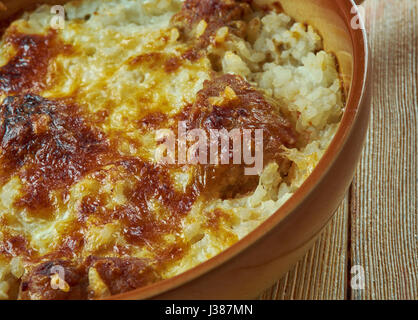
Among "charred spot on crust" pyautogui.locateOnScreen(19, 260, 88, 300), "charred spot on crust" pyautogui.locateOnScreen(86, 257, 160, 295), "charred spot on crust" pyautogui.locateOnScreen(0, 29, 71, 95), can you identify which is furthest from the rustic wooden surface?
"charred spot on crust" pyautogui.locateOnScreen(0, 29, 71, 95)

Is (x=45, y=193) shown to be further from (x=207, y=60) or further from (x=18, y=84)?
(x=207, y=60)

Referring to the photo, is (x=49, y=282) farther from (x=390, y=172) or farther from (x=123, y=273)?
(x=390, y=172)

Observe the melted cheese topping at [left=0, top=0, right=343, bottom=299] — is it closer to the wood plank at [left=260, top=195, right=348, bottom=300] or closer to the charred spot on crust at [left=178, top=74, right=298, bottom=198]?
the charred spot on crust at [left=178, top=74, right=298, bottom=198]

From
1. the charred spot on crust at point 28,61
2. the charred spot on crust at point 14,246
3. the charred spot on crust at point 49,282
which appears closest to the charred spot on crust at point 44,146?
the charred spot on crust at point 14,246

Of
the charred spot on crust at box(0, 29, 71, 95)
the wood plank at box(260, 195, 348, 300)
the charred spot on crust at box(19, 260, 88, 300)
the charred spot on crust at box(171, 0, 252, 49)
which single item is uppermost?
the charred spot on crust at box(171, 0, 252, 49)

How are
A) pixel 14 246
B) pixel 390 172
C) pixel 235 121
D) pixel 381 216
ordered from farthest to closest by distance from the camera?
pixel 390 172 < pixel 381 216 < pixel 235 121 < pixel 14 246

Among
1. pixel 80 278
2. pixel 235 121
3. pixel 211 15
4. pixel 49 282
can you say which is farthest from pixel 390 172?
pixel 49 282

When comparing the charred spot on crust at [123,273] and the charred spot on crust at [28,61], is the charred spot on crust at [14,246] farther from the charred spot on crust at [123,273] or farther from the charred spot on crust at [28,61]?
the charred spot on crust at [28,61]
